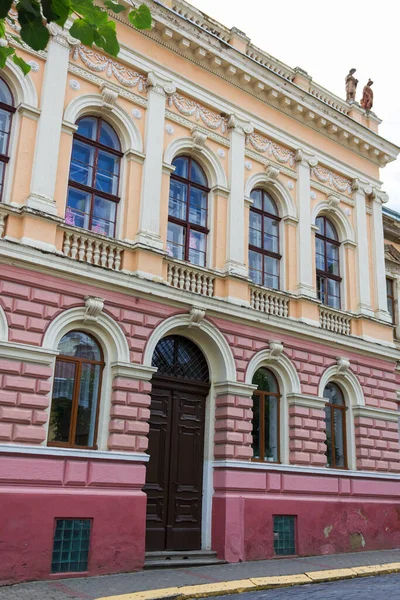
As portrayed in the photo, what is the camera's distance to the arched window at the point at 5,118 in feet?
36.6

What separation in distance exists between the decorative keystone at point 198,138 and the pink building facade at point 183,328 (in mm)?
58

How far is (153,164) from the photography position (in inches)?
509

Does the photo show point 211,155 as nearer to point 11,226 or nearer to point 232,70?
point 232,70

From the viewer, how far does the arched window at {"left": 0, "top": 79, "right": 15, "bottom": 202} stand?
1115 cm

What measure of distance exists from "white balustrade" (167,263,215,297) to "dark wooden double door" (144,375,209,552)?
184 centimetres

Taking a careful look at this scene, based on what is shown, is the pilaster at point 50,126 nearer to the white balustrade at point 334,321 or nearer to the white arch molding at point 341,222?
the white balustrade at point 334,321

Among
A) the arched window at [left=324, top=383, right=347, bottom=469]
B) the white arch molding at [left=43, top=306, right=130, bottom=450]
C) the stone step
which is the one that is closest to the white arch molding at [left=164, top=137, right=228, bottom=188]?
the white arch molding at [left=43, top=306, right=130, bottom=450]

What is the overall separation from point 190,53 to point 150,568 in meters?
10.6

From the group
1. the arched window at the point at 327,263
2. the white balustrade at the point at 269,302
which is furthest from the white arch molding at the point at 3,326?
the arched window at the point at 327,263

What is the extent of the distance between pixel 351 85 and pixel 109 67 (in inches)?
333

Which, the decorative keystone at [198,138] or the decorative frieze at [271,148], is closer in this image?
the decorative keystone at [198,138]

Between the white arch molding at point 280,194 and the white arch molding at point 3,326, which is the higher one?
the white arch molding at point 280,194

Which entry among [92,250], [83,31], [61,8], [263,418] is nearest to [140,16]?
[83,31]

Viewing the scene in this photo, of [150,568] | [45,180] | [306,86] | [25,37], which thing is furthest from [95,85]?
[150,568]
